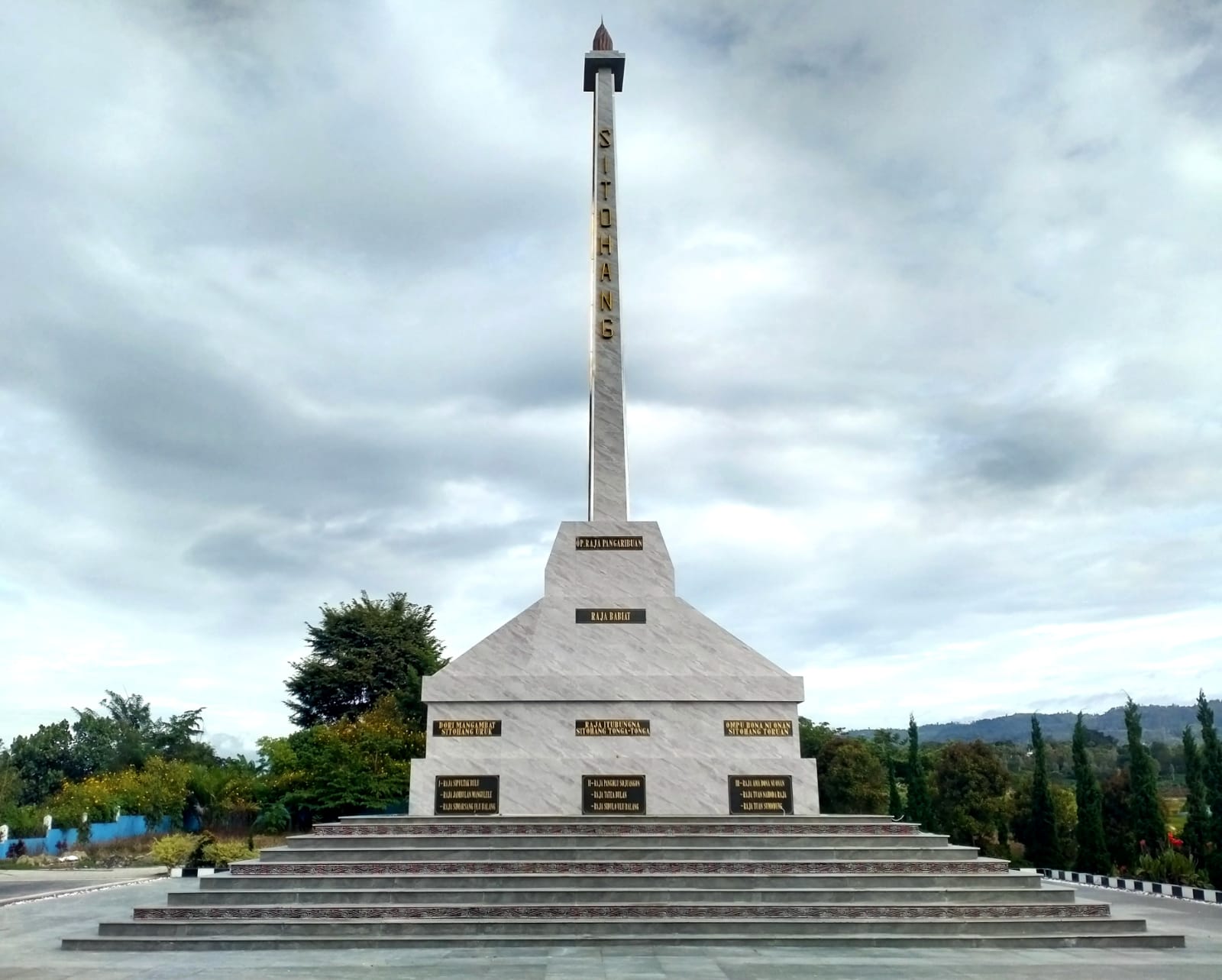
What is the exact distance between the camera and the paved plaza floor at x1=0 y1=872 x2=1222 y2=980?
34.6ft

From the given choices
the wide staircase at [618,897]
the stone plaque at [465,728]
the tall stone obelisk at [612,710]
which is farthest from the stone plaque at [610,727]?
the wide staircase at [618,897]

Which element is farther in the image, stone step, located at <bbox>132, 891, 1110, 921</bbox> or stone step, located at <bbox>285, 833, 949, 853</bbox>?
stone step, located at <bbox>285, 833, 949, 853</bbox>

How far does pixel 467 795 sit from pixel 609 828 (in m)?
Answer: 3.65

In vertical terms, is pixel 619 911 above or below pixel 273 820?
below

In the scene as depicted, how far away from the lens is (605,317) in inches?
894

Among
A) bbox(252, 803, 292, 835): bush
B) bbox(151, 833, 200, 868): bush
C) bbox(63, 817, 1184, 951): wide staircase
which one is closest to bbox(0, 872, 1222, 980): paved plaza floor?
bbox(63, 817, 1184, 951): wide staircase

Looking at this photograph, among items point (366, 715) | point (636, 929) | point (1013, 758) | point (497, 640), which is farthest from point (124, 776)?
point (1013, 758)

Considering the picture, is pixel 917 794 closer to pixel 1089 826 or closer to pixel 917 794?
pixel 917 794

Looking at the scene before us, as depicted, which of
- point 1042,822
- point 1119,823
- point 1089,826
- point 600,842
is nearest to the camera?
point 600,842

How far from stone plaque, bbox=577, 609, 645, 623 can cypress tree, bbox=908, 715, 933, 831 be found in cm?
1443

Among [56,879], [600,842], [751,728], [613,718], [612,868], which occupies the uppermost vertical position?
[613,718]

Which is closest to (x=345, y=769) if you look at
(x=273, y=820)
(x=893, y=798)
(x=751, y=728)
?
(x=273, y=820)

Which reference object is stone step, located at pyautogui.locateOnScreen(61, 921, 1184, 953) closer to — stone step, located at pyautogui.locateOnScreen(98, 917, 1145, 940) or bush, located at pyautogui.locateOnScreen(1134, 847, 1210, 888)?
stone step, located at pyautogui.locateOnScreen(98, 917, 1145, 940)

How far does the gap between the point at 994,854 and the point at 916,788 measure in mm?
3486
